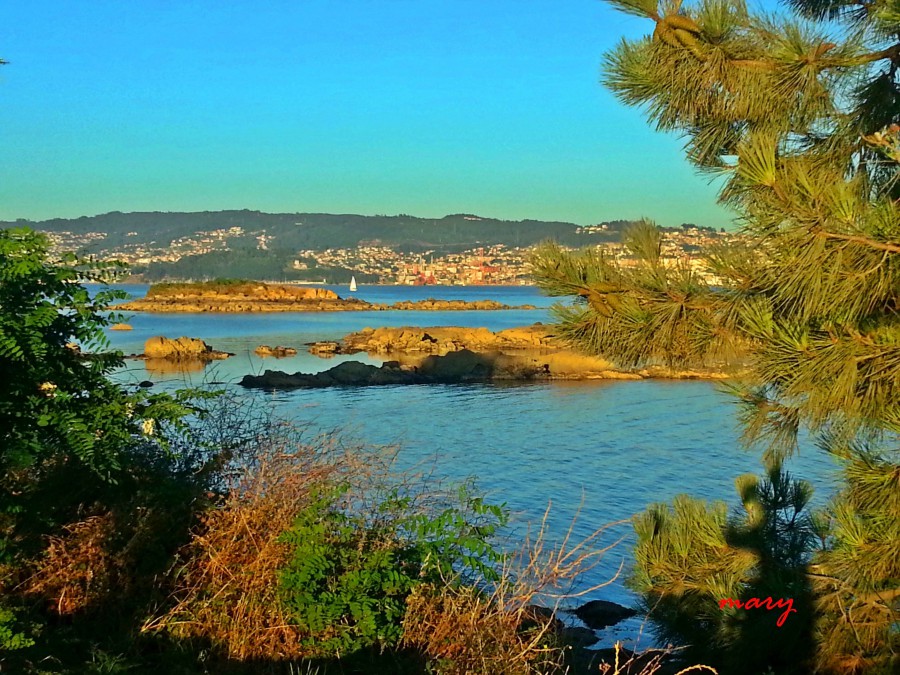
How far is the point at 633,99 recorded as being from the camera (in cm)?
695

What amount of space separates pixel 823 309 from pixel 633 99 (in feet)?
8.45

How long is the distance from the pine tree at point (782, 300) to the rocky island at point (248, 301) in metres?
104

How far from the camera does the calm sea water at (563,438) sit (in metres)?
14.8

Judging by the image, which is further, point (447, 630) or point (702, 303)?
point (702, 303)

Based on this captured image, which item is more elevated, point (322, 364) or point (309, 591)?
point (309, 591)

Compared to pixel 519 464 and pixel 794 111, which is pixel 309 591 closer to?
pixel 794 111

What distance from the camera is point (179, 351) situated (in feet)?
147

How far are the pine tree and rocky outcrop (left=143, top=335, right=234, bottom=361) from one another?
39.3m

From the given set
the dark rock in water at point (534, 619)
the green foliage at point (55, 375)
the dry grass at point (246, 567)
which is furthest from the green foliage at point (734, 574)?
the green foliage at point (55, 375)

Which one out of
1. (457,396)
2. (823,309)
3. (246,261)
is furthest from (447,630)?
(246,261)

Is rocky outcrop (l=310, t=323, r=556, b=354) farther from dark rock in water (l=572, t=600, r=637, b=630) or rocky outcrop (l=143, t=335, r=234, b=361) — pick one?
dark rock in water (l=572, t=600, r=637, b=630)

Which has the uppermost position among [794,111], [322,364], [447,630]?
[794,111]

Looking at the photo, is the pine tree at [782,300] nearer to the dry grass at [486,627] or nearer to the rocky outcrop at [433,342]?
the dry grass at [486,627]

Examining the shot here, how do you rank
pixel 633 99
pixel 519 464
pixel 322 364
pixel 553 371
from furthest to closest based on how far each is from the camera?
pixel 322 364 < pixel 553 371 < pixel 519 464 < pixel 633 99
